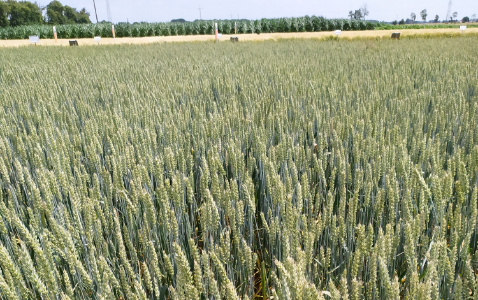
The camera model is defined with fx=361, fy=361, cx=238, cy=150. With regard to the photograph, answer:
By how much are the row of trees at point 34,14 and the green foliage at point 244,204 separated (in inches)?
2150

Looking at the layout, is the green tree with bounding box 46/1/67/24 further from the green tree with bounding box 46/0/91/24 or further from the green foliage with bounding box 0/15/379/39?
the green foliage with bounding box 0/15/379/39

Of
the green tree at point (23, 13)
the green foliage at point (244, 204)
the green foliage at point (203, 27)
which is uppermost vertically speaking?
the green tree at point (23, 13)

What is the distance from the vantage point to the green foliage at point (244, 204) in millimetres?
786

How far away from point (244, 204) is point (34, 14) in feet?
220

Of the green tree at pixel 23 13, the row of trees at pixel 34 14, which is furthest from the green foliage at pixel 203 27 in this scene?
the green tree at pixel 23 13

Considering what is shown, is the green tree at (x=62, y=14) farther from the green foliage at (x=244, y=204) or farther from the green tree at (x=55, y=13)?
the green foliage at (x=244, y=204)

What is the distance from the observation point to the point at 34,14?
5644 cm

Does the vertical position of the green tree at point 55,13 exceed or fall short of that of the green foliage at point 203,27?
it exceeds it

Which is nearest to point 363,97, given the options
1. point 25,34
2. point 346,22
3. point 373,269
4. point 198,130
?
point 198,130

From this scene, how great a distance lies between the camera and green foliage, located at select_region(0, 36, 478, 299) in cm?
79

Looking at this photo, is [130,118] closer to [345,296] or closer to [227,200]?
[227,200]

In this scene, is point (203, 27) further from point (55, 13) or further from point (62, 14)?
point (62, 14)

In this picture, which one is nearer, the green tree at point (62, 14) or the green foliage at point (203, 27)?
the green foliage at point (203, 27)

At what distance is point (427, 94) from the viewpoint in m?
2.68
